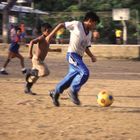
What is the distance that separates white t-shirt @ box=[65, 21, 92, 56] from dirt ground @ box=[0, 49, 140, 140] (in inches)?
39.9

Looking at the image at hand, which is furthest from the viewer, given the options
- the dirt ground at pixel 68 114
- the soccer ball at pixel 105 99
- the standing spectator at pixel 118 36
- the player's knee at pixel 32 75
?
the standing spectator at pixel 118 36

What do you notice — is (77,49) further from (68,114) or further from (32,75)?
(32,75)

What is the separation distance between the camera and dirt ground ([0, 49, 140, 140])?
6.69 meters

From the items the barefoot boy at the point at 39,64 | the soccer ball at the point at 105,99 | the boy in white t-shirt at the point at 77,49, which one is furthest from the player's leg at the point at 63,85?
the barefoot boy at the point at 39,64

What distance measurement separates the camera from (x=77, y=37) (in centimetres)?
881

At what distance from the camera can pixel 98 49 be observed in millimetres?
22578

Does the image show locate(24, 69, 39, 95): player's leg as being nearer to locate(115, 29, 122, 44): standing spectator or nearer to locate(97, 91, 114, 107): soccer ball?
locate(97, 91, 114, 107): soccer ball

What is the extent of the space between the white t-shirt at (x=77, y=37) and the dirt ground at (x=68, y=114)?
3.33 ft

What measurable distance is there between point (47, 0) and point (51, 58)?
72.2 feet

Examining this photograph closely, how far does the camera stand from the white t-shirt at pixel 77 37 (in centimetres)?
875

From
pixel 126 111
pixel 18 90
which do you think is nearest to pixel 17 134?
pixel 126 111

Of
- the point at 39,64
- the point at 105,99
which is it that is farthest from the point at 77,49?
the point at 39,64

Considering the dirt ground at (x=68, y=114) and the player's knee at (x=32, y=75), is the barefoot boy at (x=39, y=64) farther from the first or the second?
the dirt ground at (x=68, y=114)

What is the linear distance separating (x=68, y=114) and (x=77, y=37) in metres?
1.40
